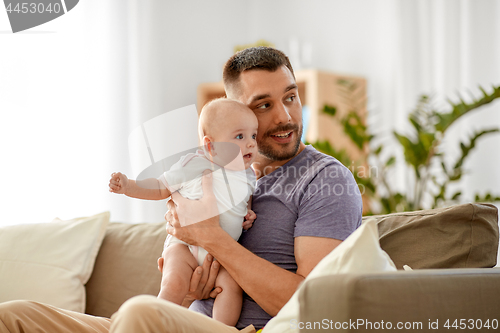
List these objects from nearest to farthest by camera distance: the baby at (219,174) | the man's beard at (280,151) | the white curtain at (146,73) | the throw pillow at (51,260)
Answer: the baby at (219,174)
the man's beard at (280,151)
the throw pillow at (51,260)
the white curtain at (146,73)

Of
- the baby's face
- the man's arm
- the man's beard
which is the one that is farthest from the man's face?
the man's arm

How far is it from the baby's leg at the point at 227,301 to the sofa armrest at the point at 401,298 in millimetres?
417

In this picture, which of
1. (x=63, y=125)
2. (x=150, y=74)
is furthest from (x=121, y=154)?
(x=150, y=74)

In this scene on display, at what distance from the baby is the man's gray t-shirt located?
0.05 metres

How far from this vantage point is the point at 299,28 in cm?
401

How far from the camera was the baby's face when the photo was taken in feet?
4.53

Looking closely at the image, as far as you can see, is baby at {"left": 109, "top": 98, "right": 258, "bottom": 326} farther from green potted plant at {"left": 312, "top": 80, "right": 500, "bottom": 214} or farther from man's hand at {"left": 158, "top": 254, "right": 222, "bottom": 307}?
green potted plant at {"left": 312, "top": 80, "right": 500, "bottom": 214}

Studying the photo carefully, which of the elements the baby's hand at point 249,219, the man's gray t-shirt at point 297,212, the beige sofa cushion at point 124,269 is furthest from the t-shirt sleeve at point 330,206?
the beige sofa cushion at point 124,269

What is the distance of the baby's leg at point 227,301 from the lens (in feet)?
4.07

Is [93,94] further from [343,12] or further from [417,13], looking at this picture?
[417,13]

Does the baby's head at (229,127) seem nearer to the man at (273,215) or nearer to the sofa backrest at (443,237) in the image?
the man at (273,215)

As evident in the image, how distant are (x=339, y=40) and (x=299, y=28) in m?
0.40

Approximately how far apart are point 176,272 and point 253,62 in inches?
27.1

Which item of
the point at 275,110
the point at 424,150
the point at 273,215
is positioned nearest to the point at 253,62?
the point at 275,110
